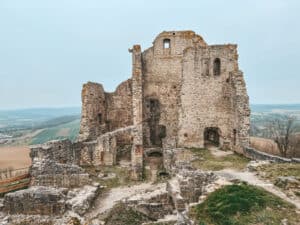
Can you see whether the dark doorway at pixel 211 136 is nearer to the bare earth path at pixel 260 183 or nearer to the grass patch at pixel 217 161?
the grass patch at pixel 217 161

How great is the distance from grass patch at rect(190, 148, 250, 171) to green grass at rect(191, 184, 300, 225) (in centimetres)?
502

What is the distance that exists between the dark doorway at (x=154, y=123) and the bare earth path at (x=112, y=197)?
7.08 meters

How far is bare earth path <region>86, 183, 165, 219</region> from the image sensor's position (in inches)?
472

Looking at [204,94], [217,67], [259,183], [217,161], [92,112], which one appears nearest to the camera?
[259,183]

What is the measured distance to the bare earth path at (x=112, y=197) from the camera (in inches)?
472

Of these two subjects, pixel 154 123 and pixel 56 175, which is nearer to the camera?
pixel 56 175

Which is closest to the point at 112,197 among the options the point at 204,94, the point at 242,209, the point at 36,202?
the point at 36,202

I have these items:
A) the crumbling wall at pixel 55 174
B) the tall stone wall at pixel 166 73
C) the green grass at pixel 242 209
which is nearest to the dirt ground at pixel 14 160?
the tall stone wall at pixel 166 73

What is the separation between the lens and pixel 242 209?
865 centimetres

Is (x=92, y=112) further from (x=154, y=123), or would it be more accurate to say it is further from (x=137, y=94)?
(x=154, y=123)

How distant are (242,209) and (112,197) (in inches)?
266

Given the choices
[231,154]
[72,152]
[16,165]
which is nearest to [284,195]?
[231,154]

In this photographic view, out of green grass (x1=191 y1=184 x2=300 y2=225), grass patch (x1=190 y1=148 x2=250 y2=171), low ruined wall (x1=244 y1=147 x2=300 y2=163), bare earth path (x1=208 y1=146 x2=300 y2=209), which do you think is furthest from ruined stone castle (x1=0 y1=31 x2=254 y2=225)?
green grass (x1=191 y1=184 x2=300 y2=225)

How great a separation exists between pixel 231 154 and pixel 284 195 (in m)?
8.51
